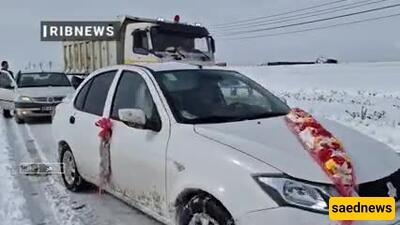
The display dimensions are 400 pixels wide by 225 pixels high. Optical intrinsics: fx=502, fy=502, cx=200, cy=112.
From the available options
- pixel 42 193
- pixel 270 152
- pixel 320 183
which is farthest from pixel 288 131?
pixel 42 193

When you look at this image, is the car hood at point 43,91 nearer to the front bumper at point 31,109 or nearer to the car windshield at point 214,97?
the front bumper at point 31,109

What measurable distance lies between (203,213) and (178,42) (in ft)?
37.6

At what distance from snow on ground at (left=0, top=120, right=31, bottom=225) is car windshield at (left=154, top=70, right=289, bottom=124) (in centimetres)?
196

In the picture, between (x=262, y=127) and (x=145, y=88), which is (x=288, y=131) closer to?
(x=262, y=127)

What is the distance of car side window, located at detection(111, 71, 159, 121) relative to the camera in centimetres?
443

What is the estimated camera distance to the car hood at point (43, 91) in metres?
13.9

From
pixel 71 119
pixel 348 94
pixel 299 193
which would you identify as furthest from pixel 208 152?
pixel 348 94

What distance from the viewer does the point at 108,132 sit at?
4926mm

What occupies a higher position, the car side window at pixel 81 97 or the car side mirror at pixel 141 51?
the car side mirror at pixel 141 51

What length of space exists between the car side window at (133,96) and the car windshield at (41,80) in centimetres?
1033

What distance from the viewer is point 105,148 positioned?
4984 mm

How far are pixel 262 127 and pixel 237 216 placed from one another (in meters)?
0.94

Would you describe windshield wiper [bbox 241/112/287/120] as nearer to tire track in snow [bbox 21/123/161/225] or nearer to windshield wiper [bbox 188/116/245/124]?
windshield wiper [bbox 188/116/245/124]

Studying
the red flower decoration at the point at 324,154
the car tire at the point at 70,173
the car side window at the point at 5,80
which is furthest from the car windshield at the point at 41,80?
the red flower decoration at the point at 324,154
